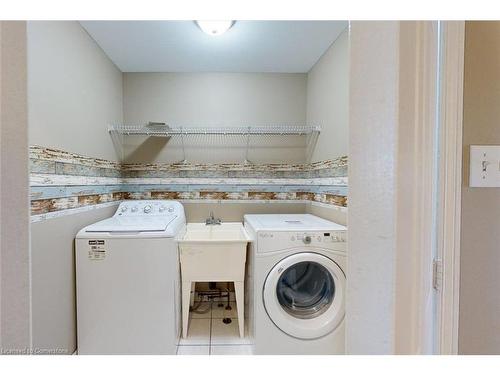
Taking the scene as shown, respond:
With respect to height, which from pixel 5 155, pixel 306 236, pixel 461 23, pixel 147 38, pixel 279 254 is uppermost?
pixel 147 38

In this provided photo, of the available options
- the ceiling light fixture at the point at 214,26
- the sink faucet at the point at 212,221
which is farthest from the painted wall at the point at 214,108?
the ceiling light fixture at the point at 214,26

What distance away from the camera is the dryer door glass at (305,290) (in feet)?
6.08

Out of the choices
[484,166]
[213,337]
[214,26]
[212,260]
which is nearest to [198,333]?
[213,337]

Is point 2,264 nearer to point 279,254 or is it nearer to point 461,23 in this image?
point 461,23

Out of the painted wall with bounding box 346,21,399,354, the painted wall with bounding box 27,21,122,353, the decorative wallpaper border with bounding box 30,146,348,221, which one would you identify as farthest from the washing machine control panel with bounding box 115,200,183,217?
the painted wall with bounding box 346,21,399,354

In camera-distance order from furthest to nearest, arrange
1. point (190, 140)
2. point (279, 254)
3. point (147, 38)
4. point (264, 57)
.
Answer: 1. point (190, 140)
2. point (264, 57)
3. point (147, 38)
4. point (279, 254)

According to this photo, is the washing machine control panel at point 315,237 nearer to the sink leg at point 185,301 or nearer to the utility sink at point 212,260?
the utility sink at point 212,260

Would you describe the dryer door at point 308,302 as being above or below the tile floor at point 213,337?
above

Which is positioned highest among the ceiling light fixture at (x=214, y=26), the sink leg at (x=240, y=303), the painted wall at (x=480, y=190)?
the ceiling light fixture at (x=214, y=26)

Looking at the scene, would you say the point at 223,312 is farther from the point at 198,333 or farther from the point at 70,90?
the point at 70,90

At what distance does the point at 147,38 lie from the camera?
2117 millimetres

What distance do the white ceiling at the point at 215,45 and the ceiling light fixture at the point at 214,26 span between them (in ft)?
0.18
